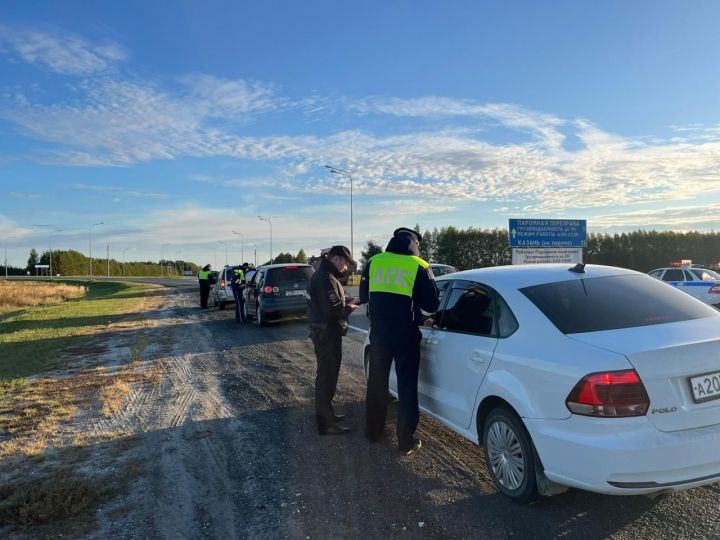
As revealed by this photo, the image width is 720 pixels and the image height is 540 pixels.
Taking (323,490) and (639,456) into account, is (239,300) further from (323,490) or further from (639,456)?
(639,456)

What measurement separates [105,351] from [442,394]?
9.02m

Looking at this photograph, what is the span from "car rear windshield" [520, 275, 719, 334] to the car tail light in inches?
18.3

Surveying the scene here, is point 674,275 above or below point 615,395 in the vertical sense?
above

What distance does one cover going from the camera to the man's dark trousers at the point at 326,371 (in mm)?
5434

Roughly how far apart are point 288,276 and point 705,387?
41.8 feet

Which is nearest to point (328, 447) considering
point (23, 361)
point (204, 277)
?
point (23, 361)

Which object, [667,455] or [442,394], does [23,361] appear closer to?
[442,394]

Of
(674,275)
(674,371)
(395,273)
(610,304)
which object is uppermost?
(395,273)

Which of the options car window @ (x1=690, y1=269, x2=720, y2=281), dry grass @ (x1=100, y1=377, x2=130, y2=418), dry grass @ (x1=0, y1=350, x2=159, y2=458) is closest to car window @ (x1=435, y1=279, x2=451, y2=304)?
dry grass @ (x1=0, y1=350, x2=159, y2=458)

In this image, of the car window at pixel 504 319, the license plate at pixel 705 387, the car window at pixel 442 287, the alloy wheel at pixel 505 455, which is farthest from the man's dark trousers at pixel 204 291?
the license plate at pixel 705 387

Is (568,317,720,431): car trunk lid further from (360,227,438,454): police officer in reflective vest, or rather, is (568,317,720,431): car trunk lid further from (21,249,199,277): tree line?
(21,249,199,277): tree line

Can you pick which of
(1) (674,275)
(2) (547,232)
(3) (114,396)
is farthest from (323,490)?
(2) (547,232)

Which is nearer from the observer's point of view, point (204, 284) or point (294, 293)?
point (294, 293)

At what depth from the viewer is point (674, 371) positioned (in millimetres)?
3109
